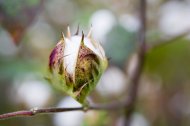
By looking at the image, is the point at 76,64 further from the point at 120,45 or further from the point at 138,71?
the point at 120,45

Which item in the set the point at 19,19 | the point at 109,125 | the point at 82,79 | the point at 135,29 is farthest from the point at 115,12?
the point at 82,79

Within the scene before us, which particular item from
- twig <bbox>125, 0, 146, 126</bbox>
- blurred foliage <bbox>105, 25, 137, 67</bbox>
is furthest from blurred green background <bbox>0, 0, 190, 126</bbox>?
twig <bbox>125, 0, 146, 126</bbox>

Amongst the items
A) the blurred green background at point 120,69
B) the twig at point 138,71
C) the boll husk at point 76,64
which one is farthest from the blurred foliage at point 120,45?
the boll husk at point 76,64

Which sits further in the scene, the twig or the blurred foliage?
the blurred foliage

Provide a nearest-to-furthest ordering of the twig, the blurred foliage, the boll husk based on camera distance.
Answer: the boll husk, the twig, the blurred foliage

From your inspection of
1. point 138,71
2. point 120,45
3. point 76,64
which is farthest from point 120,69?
point 76,64

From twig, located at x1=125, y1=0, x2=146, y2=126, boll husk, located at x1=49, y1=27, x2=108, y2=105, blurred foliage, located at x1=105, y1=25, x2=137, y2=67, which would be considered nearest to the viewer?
boll husk, located at x1=49, y1=27, x2=108, y2=105

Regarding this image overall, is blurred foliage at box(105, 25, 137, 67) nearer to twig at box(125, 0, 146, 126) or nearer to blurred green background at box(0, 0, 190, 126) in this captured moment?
blurred green background at box(0, 0, 190, 126)
